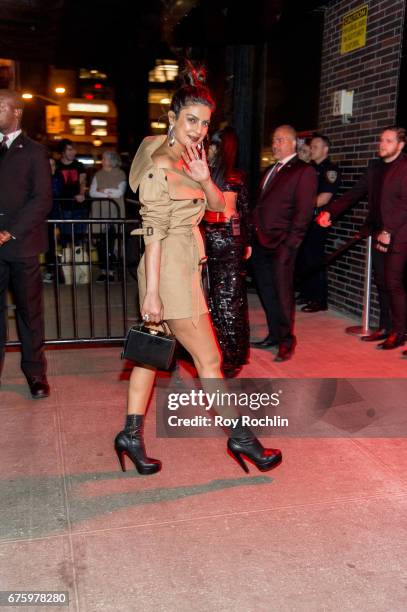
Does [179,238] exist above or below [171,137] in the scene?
below

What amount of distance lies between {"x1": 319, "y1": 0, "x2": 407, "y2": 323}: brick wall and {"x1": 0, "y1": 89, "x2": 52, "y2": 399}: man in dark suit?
3.98 m

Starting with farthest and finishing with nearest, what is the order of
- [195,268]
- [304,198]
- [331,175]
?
[331,175] < [304,198] < [195,268]

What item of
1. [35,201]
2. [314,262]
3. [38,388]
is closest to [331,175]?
[314,262]

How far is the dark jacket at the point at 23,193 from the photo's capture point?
4594 millimetres

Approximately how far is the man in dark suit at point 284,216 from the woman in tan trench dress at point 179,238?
91.6 inches

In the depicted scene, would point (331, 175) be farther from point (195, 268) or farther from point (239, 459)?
point (239, 459)

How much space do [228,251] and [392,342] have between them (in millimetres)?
2327

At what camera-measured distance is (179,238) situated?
3.35 meters

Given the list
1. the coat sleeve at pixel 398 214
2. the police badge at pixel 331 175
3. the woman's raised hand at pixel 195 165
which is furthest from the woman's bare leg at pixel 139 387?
the police badge at pixel 331 175

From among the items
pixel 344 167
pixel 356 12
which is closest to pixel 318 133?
pixel 344 167

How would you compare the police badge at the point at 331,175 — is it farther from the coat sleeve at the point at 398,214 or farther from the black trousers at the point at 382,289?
the coat sleeve at the point at 398,214

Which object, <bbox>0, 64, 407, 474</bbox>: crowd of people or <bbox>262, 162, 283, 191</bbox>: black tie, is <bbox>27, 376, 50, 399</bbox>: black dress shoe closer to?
<bbox>0, 64, 407, 474</bbox>: crowd of people

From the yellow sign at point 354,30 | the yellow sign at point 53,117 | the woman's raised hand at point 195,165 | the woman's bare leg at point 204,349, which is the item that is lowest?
the woman's bare leg at point 204,349

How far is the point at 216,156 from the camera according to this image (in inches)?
185
